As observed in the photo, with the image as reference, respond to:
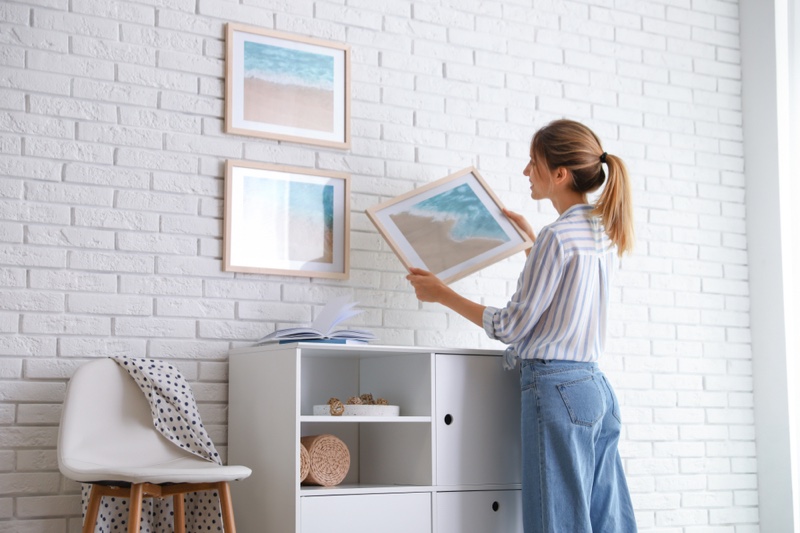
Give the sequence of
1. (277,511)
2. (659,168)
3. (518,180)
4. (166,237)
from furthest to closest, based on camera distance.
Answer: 1. (659,168)
2. (518,180)
3. (166,237)
4. (277,511)

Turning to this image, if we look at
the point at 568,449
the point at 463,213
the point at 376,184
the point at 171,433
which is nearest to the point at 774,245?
the point at 463,213

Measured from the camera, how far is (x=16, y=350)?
2.67m

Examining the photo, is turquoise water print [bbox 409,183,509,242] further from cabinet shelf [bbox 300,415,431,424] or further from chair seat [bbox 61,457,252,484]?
chair seat [bbox 61,457,252,484]

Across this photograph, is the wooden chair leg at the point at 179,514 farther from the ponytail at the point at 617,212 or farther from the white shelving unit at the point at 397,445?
the ponytail at the point at 617,212

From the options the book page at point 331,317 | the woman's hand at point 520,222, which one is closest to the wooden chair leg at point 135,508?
the book page at point 331,317

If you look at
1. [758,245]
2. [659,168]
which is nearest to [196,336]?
[659,168]

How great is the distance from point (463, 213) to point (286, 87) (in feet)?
2.23

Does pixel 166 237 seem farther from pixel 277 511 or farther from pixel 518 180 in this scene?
pixel 518 180

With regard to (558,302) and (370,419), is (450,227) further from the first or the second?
(370,419)

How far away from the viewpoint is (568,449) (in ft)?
8.30

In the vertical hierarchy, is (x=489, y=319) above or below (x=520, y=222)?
below

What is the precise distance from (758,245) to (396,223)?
65.9 inches

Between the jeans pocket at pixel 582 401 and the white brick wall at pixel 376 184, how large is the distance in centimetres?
78

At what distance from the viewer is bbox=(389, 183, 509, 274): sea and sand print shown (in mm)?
3072
